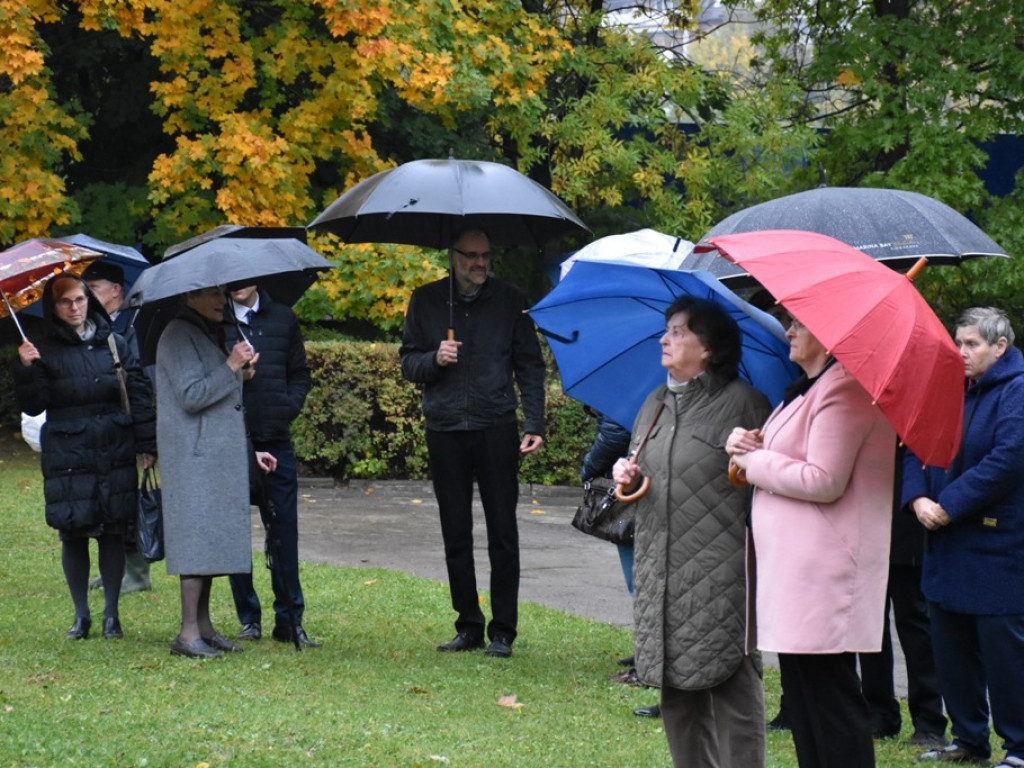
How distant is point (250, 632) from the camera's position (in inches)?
324

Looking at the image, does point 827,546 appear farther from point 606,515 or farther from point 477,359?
point 477,359

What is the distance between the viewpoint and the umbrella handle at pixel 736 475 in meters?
4.80

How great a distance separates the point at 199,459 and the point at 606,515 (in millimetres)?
2140

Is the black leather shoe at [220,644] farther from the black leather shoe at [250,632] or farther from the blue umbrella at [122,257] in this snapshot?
the blue umbrella at [122,257]

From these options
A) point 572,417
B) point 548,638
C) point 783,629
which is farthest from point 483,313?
point 572,417

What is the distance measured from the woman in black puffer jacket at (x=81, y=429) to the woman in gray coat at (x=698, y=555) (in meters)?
3.88

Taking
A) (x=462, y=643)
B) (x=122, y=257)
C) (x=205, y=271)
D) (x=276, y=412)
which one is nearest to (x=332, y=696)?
(x=462, y=643)

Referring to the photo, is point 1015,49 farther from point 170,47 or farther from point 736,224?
point 736,224

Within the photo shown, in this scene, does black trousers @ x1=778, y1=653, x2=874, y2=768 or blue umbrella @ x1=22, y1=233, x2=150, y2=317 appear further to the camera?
blue umbrella @ x1=22, y1=233, x2=150, y2=317

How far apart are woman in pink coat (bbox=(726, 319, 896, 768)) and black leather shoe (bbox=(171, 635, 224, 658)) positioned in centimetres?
384

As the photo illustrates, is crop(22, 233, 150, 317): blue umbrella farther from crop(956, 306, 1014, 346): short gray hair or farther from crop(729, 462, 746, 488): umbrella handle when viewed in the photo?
crop(729, 462, 746, 488): umbrella handle

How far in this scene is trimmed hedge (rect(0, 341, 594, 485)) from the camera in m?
15.7

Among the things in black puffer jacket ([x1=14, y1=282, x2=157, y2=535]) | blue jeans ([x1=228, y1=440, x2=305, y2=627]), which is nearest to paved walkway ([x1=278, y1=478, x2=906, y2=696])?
blue jeans ([x1=228, y1=440, x2=305, y2=627])

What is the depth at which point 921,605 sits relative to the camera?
21.8 feet
